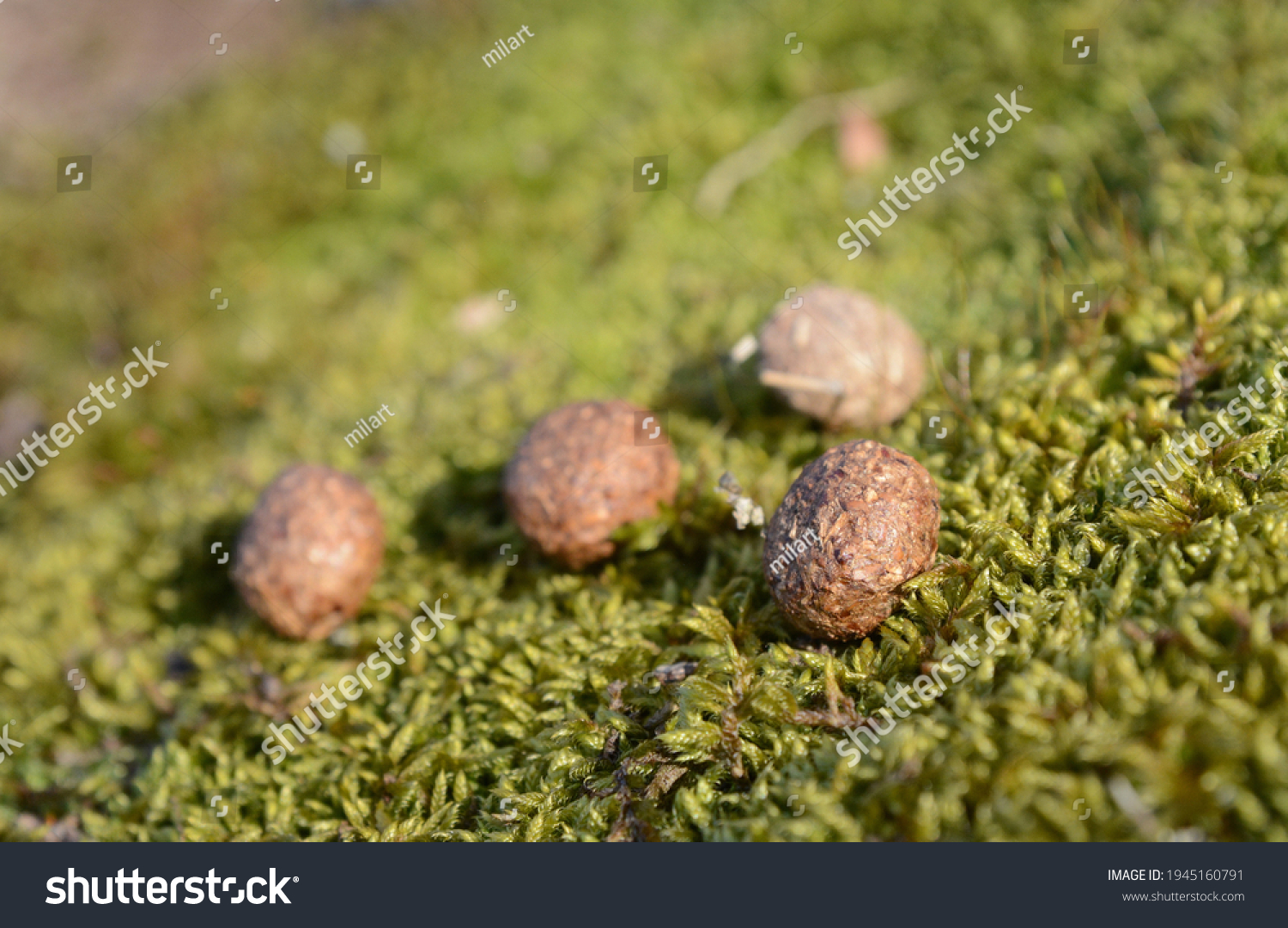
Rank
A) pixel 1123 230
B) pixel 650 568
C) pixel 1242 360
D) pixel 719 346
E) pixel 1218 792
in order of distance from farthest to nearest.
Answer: pixel 719 346, pixel 1123 230, pixel 650 568, pixel 1242 360, pixel 1218 792

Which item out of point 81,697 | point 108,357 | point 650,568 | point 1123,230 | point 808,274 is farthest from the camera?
point 108,357

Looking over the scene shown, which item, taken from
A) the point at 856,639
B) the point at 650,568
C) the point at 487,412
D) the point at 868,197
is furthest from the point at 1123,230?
the point at 487,412

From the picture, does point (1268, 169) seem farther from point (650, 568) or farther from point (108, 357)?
point (108, 357)

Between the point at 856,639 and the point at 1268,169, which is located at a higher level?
the point at 1268,169

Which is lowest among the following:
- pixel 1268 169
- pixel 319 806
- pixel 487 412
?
pixel 319 806

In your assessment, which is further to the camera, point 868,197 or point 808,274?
point 868,197

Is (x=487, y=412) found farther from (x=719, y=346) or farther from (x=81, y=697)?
(x=81, y=697)

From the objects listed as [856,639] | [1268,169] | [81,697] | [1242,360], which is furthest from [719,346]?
[81,697]
